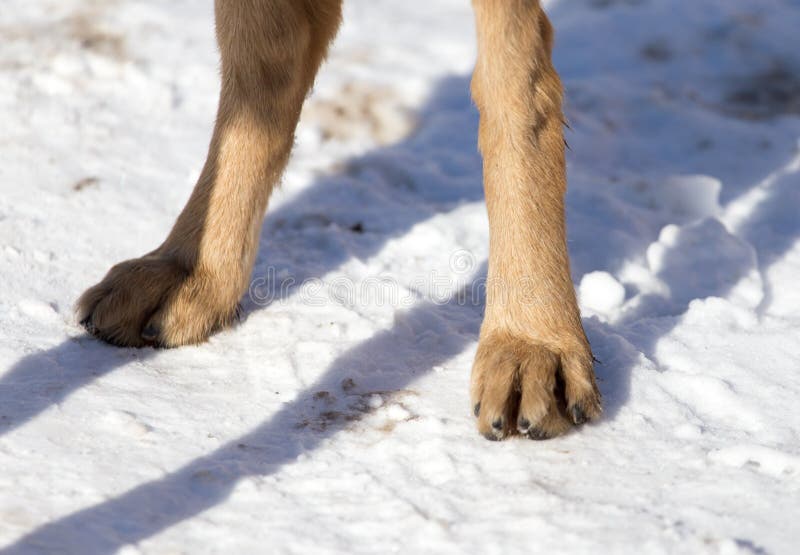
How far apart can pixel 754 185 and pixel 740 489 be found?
1.98 m

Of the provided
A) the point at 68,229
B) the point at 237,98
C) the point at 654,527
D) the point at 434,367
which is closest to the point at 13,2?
the point at 68,229

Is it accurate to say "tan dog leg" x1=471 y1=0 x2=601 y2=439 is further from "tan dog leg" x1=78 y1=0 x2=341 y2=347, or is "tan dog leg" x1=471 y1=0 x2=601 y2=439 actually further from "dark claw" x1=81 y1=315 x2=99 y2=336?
"dark claw" x1=81 y1=315 x2=99 y2=336

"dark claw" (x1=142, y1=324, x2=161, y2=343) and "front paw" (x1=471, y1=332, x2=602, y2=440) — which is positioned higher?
"front paw" (x1=471, y1=332, x2=602, y2=440)

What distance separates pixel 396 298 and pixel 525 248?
0.55 meters

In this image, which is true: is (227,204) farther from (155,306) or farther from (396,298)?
(396,298)

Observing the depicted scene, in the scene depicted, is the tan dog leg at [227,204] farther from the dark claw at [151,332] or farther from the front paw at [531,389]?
the front paw at [531,389]

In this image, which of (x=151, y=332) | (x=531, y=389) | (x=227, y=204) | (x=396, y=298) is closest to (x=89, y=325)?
(x=151, y=332)

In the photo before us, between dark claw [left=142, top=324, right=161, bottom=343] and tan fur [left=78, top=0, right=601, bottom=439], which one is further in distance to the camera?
dark claw [left=142, top=324, right=161, bottom=343]

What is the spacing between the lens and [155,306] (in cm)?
281

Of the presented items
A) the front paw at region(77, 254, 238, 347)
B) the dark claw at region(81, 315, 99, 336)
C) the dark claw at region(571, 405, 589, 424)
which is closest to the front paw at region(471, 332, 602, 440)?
the dark claw at region(571, 405, 589, 424)

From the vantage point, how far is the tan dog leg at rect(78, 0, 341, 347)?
2799 millimetres

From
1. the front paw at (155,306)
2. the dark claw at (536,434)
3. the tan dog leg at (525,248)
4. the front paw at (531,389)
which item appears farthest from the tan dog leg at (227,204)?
the dark claw at (536,434)

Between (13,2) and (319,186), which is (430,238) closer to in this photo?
(319,186)

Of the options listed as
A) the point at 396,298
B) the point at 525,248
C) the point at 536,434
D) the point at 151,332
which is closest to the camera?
the point at 536,434
